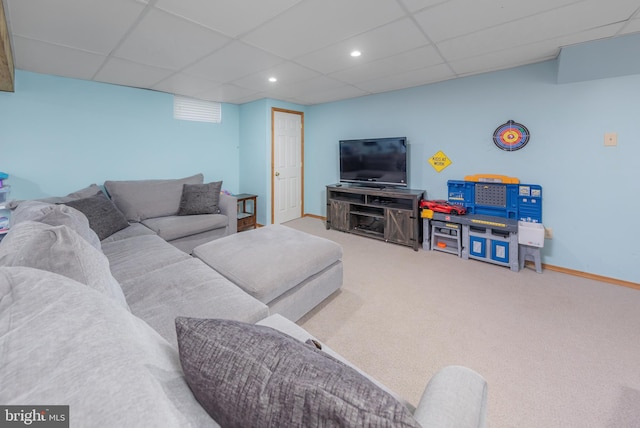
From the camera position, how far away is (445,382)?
840mm

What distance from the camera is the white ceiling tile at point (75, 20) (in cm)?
175

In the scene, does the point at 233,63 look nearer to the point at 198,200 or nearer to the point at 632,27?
the point at 198,200

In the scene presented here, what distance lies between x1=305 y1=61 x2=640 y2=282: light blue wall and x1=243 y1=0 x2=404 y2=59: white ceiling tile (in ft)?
6.99

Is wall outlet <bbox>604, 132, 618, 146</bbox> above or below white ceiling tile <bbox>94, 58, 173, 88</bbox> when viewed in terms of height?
below

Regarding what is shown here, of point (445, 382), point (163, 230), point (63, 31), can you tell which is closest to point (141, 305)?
point (445, 382)

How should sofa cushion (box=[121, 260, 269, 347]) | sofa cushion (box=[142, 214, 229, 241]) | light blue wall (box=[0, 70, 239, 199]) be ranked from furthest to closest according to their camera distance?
sofa cushion (box=[142, 214, 229, 241]) → light blue wall (box=[0, 70, 239, 199]) → sofa cushion (box=[121, 260, 269, 347])

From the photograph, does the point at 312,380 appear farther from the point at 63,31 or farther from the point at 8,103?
the point at 8,103

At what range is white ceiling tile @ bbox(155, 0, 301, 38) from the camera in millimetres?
1765

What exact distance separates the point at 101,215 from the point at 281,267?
2.02 metres

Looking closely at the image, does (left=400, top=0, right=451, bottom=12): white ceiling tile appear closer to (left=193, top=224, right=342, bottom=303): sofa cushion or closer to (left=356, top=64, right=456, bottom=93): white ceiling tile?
(left=356, top=64, right=456, bottom=93): white ceiling tile

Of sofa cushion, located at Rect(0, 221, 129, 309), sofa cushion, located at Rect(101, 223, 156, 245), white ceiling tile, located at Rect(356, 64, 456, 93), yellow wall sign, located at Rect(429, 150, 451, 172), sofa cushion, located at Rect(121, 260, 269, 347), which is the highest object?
white ceiling tile, located at Rect(356, 64, 456, 93)

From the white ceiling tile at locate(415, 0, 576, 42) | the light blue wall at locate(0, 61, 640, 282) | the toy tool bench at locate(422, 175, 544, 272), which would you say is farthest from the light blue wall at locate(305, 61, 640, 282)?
the white ceiling tile at locate(415, 0, 576, 42)

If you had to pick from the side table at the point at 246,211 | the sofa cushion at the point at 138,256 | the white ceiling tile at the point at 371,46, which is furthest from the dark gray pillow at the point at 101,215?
the white ceiling tile at the point at 371,46

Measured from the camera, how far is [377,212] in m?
4.40
